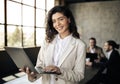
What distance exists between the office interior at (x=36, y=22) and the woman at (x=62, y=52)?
146 cm

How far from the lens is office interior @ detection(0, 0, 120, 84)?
4.80 meters

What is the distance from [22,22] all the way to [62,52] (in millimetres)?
4533

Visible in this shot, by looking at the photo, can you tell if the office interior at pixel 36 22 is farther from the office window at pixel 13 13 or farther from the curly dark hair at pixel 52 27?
the curly dark hair at pixel 52 27

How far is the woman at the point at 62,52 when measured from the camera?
123 centimetres

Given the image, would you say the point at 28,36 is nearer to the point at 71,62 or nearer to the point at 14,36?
the point at 14,36

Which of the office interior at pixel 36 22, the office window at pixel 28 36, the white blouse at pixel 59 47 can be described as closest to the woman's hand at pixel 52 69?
the white blouse at pixel 59 47

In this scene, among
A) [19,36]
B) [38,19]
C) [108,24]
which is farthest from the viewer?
[108,24]

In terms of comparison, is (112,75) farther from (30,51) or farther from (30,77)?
(30,51)

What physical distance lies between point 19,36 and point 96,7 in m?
3.85

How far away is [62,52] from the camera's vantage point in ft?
4.23

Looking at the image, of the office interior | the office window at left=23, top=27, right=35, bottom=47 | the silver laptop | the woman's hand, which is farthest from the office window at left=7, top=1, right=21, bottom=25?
the woman's hand

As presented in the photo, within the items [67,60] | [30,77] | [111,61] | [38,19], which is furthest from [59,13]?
[38,19]

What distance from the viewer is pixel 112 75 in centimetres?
339

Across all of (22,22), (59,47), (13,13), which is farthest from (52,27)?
(22,22)
